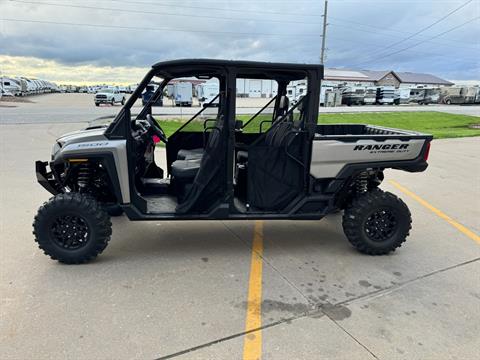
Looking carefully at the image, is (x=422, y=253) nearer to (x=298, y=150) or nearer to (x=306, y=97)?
(x=298, y=150)

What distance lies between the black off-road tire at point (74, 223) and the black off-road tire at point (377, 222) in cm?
260

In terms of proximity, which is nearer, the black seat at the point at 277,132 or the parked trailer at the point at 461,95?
the black seat at the point at 277,132

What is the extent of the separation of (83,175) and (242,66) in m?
1.99

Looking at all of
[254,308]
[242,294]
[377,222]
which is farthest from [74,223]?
[377,222]

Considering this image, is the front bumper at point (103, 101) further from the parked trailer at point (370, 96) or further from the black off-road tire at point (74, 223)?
the black off-road tire at point (74, 223)

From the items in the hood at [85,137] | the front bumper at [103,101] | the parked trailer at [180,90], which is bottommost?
the front bumper at [103,101]

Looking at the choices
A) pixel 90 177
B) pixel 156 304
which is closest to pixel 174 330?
pixel 156 304

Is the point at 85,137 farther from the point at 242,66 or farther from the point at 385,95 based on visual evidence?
the point at 385,95

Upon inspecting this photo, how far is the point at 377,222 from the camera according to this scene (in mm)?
4184

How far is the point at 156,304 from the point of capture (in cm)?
313

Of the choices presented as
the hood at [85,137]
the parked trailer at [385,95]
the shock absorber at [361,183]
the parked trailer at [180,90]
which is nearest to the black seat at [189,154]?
the parked trailer at [180,90]

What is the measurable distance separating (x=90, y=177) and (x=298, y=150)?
224cm

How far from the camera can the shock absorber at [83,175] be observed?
387 centimetres

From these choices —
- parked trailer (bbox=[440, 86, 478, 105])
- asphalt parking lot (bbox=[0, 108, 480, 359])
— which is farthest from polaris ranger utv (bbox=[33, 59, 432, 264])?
parked trailer (bbox=[440, 86, 478, 105])
